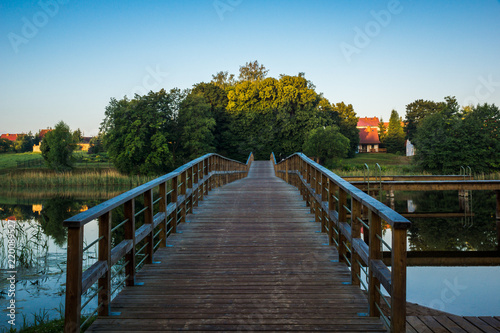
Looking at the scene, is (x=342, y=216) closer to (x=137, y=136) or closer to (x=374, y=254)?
(x=374, y=254)

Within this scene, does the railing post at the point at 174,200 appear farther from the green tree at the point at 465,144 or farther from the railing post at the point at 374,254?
the green tree at the point at 465,144

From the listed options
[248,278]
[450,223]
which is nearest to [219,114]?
[450,223]

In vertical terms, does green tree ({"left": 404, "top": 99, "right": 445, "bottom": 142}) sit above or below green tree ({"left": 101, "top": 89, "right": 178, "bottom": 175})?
above

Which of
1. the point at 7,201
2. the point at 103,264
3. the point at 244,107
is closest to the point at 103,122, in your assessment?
the point at 244,107

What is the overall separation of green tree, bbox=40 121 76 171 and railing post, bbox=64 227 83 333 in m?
40.0

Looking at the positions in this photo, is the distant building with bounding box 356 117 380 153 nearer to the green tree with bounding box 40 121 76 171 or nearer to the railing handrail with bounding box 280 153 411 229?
the green tree with bounding box 40 121 76 171

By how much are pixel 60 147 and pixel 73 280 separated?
40.1m

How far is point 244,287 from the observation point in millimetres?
3791

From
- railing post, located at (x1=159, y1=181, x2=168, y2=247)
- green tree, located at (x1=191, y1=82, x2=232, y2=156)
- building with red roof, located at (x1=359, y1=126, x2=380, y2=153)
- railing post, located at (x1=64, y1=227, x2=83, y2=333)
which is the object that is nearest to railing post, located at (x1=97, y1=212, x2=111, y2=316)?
railing post, located at (x1=64, y1=227, x2=83, y2=333)

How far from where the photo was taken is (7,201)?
841 inches

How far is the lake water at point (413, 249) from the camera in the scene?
708cm

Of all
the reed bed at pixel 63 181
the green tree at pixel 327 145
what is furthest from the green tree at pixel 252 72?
the reed bed at pixel 63 181

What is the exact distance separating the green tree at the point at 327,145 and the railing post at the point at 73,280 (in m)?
40.7

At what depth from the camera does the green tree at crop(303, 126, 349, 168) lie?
42281 millimetres
